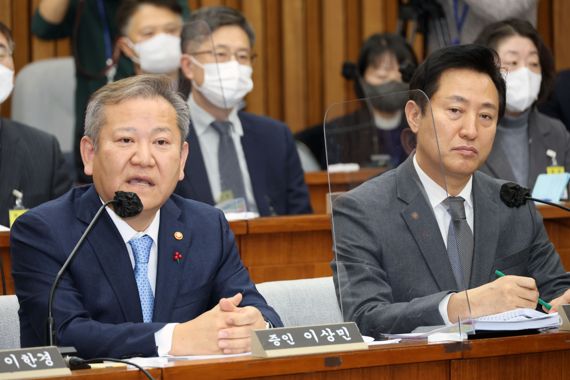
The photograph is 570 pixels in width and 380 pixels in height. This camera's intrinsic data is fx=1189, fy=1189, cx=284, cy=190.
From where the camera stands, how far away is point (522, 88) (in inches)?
170

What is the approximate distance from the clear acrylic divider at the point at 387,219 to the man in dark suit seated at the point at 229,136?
130 cm

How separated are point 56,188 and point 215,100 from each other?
2.04 feet

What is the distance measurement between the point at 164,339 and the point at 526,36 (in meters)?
2.45

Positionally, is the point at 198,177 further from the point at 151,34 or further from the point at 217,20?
the point at 151,34

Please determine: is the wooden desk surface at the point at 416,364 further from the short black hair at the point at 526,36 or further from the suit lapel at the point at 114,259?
the short black hair at the point at 526,36

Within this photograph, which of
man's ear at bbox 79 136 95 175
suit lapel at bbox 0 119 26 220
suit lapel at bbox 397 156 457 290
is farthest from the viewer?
suit lapel at bbox 0 119 26 220

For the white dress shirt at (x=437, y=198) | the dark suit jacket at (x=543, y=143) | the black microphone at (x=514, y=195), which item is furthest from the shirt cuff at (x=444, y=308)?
the dark suit jacket at (x=543, y=143)

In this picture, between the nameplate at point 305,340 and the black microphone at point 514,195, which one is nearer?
the nameplate at point 305,340

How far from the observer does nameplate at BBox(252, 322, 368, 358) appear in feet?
6.78

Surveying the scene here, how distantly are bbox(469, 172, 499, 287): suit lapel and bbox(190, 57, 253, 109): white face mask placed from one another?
4.73 ft

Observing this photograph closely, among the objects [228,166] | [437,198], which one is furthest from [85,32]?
[437,198]

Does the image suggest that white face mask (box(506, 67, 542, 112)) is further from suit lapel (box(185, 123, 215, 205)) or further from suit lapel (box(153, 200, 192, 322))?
suit lapel (box(153, 200, 192, 322))

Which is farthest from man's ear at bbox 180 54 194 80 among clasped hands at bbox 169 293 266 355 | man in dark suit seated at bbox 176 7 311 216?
clasped hands at bbox 169 293 266 355

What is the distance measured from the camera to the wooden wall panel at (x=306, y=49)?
620cm
